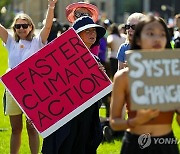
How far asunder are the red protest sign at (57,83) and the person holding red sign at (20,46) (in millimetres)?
979

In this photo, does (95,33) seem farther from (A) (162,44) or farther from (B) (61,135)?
(A) (162,44)

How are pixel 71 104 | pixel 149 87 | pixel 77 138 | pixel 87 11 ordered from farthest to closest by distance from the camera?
pixel 87 11
pixel 77 138
pixel 71 104
pixel 149 87

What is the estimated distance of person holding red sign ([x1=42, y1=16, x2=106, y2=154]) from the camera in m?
7.15

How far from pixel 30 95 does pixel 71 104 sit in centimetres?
37

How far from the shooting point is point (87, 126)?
724 cm

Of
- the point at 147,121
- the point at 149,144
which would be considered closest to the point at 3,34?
the point at 149,144

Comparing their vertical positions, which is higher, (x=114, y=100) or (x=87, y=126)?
(x=114, y=100)

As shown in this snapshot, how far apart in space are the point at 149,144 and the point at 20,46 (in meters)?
3.13

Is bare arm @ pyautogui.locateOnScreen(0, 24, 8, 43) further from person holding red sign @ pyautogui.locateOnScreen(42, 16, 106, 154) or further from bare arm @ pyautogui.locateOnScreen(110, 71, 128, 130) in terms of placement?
bare arm @ pyautogui.locateOnScreen(110, 71, 128, 130)

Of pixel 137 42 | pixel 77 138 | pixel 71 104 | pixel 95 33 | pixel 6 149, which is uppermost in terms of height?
pixel 137 42

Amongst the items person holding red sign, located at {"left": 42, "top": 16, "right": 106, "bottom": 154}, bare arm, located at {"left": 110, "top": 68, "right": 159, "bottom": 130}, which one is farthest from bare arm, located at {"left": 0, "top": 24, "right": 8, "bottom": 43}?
bare arm, located at {"left": 110, "top": 68, "right": 159, "bottom": 130}

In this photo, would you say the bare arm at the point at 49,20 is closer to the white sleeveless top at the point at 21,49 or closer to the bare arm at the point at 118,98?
the white sleeveless top at the point at 21,49

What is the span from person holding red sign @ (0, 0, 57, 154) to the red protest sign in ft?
3.21

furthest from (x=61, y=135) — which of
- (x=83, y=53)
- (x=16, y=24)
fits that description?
(x=16, y=24)
